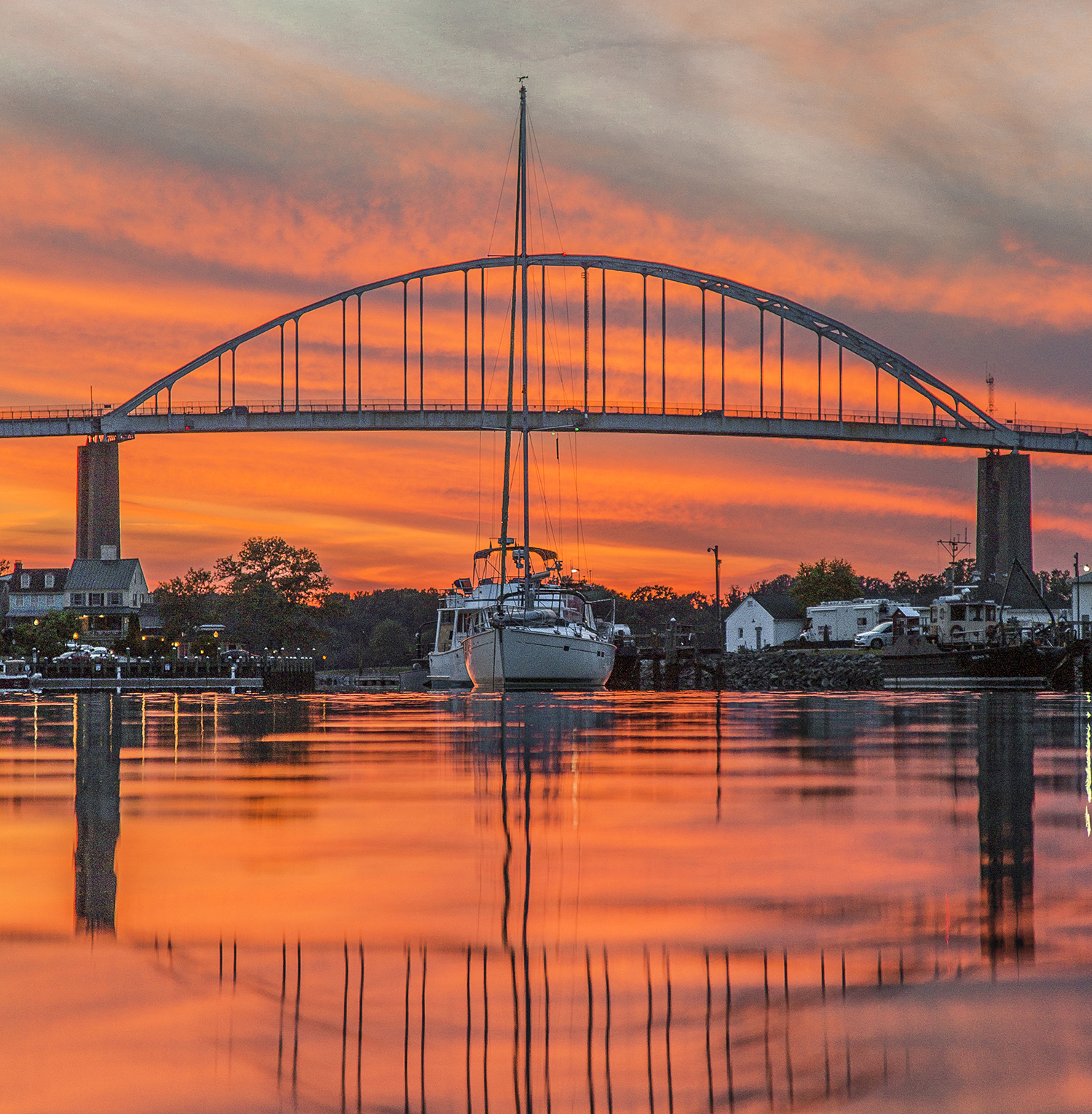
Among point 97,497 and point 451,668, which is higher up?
point 97,497

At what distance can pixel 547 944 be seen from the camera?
546cm

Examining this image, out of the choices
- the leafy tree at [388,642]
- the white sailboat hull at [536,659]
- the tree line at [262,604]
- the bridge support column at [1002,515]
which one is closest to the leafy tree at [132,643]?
the tree line at [262,604]

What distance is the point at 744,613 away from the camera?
132 meters

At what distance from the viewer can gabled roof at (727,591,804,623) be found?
12662 centimetres

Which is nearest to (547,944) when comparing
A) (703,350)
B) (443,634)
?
(443,634)

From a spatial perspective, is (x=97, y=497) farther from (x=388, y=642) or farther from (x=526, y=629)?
(x=526, y=629)

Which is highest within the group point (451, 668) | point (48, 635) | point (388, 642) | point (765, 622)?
point (765, 622)

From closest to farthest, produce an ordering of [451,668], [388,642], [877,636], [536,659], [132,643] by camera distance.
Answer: [536,659], [451,668], [877,636], [132,643], [388,642]

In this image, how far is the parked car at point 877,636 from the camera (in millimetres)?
93800

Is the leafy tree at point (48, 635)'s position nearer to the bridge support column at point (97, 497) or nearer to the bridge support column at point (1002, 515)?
the bridge support column at point (97, 497)

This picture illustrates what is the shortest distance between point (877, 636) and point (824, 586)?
29258 mm

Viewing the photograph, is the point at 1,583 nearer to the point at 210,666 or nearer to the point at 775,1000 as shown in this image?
the point at 210,666

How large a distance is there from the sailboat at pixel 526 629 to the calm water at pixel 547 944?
39113 millimetres

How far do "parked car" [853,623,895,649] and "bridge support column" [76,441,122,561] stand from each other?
60.6 m
